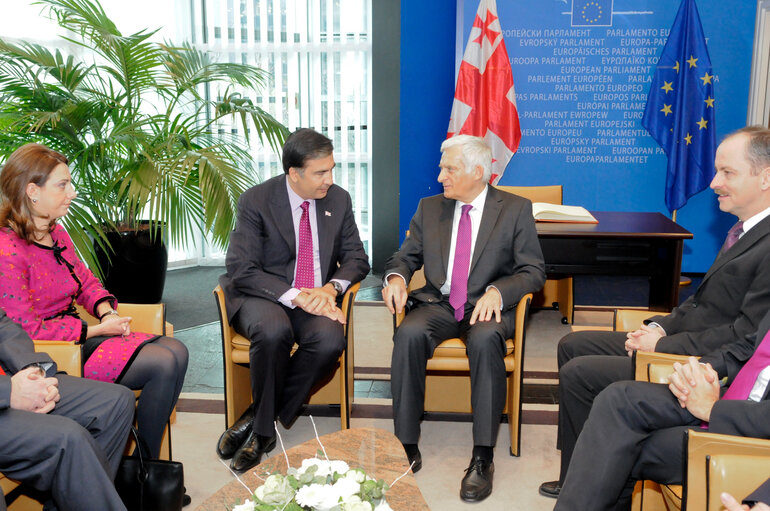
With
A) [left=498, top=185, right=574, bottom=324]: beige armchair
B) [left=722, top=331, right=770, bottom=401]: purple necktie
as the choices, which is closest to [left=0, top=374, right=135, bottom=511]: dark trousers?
[left=722, top=331, right=770, bottom=401]: purple necktie

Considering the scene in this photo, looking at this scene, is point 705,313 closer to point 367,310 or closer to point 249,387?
point 249,387

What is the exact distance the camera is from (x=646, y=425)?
197 centimetres

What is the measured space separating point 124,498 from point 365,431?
786mm

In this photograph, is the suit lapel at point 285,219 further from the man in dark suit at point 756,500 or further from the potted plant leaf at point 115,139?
the man in dark suit at point 756,500

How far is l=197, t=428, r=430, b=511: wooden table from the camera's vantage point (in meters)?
1.70

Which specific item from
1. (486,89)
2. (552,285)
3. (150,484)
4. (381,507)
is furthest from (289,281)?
(486,89)

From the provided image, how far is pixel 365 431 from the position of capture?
6.91 feet

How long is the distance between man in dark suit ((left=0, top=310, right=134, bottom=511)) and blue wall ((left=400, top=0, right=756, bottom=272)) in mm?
3985

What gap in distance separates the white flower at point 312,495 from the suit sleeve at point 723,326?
1.45 m

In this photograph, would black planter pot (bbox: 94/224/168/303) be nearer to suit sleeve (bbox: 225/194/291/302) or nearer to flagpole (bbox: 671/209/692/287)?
suit sleeve (bbox: 225/194/291/302)

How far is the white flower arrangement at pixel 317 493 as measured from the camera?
1.38m

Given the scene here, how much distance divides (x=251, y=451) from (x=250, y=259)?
80 centimetres

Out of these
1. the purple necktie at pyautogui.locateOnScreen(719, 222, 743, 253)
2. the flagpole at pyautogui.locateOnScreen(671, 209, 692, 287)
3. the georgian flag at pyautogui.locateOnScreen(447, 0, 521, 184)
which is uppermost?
the georgian flag at pyautogui.locateOnScreen(447, 0, 521, 184)

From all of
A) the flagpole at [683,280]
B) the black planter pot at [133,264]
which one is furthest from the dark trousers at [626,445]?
the black planter pot at [133,264]
